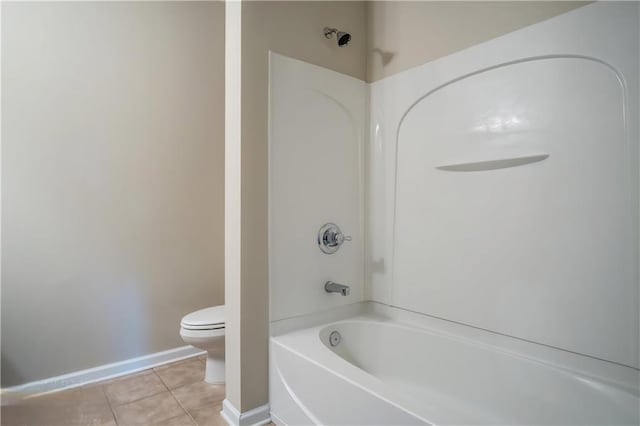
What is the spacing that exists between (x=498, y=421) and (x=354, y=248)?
3.55 ft

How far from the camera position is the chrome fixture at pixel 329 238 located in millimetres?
1963

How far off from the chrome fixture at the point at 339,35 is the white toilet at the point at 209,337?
175cm

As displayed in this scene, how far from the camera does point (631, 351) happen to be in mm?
1259

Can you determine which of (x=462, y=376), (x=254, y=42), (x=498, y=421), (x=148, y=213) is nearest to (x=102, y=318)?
(x=148, y=213)

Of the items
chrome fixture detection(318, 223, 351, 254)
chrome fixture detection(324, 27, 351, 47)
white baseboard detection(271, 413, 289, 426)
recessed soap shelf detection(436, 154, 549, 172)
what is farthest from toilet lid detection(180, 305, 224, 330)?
chrome fixture detection(324, 27, 351, 47)

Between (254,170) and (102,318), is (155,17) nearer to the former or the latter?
(254,170)

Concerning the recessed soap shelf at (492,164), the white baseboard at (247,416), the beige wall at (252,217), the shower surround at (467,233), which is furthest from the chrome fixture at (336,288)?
the recessed soap shelf at (492,164)

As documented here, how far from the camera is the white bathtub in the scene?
47.8 inches

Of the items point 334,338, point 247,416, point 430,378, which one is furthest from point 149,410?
point 430,378

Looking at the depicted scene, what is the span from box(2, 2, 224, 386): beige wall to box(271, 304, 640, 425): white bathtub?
3.77ft

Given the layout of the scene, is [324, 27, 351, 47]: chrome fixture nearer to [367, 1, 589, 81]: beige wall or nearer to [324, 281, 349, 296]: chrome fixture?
[367, 1, 589, 81]: beige wall

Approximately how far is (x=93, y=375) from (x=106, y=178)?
1.21 meters

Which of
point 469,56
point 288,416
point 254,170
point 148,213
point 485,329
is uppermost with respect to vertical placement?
point 469,56

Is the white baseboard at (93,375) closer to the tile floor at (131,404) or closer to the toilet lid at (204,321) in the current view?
the tile floor at (131,404)
